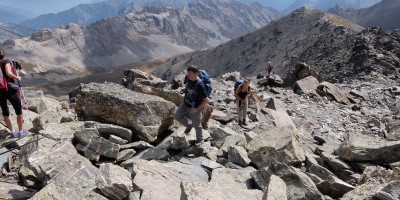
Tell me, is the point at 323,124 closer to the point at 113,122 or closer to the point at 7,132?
the point at 113,122

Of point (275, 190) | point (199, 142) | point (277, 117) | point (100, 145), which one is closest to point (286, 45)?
point (277, 117)

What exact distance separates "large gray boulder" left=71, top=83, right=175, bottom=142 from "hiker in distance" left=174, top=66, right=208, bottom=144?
0.73 metres

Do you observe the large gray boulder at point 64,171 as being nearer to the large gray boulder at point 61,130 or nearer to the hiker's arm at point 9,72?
the large gray boulder at point 61,130

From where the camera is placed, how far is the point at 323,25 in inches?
4176

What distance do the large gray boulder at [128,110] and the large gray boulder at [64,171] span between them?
2707 mm

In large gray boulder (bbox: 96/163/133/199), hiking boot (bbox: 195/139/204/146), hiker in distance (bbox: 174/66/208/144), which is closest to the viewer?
large gray boulder (bbox: 96/163/133/199)

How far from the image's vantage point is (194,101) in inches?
494

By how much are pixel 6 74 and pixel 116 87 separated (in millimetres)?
3763

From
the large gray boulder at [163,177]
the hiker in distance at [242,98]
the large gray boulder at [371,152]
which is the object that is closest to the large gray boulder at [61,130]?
the large gray boulder at [163,177]

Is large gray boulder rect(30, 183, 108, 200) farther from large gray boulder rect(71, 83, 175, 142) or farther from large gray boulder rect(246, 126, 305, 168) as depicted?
large gray boulder rect(246, 126, 305, 168)

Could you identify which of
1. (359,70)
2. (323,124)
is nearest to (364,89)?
(359,70)

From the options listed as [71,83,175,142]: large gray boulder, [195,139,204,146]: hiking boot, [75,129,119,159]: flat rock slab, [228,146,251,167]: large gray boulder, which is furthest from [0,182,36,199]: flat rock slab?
[228,146,251,167]: large gray boulder

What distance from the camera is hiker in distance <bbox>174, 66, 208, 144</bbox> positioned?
39.9 feet

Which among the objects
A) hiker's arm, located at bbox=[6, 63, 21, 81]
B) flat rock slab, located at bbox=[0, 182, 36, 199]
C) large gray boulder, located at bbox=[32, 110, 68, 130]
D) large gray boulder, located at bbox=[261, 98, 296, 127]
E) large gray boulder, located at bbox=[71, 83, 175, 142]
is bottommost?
large gray boulder, located at bbox=[261, 98, 296, 127]
